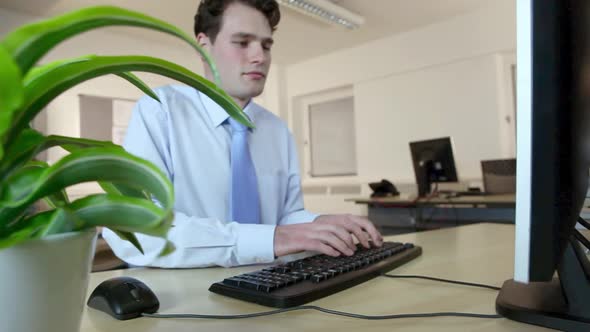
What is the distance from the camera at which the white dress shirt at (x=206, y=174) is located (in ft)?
3.09

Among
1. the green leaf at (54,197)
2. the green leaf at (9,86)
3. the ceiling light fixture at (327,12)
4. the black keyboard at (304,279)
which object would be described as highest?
the ceiling light fixture at (327,12)

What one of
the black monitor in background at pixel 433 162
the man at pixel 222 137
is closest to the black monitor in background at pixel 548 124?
the man at pixel 222 137

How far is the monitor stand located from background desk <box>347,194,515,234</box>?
2542 mm

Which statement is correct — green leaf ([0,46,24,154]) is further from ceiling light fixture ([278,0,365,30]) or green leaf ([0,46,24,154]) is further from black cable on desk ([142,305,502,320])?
ceiling light fixture ([278,0,365,30])

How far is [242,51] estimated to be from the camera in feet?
4.46

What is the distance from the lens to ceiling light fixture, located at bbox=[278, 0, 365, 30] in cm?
398

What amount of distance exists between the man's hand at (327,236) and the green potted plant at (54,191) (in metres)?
0.63

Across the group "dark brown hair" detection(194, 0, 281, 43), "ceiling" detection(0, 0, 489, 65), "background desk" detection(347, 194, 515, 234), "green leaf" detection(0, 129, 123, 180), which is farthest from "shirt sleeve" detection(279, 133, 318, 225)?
"ceiling" detection(0, 0, 489, 65)

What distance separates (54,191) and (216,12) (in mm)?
1254

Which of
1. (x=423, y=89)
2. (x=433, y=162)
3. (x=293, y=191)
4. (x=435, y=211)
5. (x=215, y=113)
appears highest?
(x=423, y=89)

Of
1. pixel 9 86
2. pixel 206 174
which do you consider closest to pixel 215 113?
pixel 206 174

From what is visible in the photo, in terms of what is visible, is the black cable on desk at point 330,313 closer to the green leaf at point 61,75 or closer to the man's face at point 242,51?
the green leaf at point 61,75

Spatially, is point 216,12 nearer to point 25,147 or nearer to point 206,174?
point 206,174

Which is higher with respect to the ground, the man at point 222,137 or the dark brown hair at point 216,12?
the dark brown hair at point 216,12
